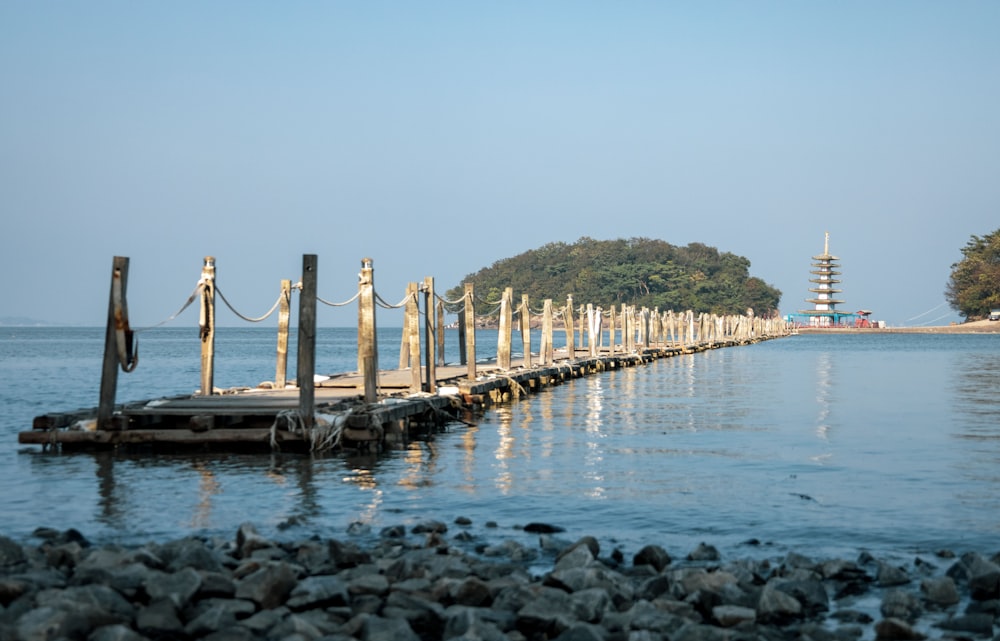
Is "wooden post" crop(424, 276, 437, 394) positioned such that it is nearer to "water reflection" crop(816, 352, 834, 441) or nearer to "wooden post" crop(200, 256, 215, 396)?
"wooden post" crop(200, 256, 215, 396)

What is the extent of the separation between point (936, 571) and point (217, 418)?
10216 millimetres

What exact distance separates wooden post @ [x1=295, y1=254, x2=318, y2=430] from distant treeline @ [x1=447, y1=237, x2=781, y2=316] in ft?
386

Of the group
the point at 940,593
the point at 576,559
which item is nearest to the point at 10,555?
the point at 576,559

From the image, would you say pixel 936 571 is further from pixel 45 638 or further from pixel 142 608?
pixel 45 638

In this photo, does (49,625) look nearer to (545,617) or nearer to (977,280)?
(545,617)

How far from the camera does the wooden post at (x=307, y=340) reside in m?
15.5

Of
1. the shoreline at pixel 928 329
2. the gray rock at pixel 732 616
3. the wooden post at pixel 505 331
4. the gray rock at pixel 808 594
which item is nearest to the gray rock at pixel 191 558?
the gray rock at pixel 732 616

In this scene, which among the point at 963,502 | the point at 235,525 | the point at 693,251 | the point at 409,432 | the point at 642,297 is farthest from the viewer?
the point at 693,251

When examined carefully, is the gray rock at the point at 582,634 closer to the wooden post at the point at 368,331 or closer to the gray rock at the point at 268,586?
the gray rock at the point at 268,586

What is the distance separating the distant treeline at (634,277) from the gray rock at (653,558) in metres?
125

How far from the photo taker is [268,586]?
7.31m

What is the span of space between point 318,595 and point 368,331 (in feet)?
35.0

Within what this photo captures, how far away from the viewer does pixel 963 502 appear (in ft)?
41.6

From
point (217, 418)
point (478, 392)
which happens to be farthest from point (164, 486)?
point (478, 392)
